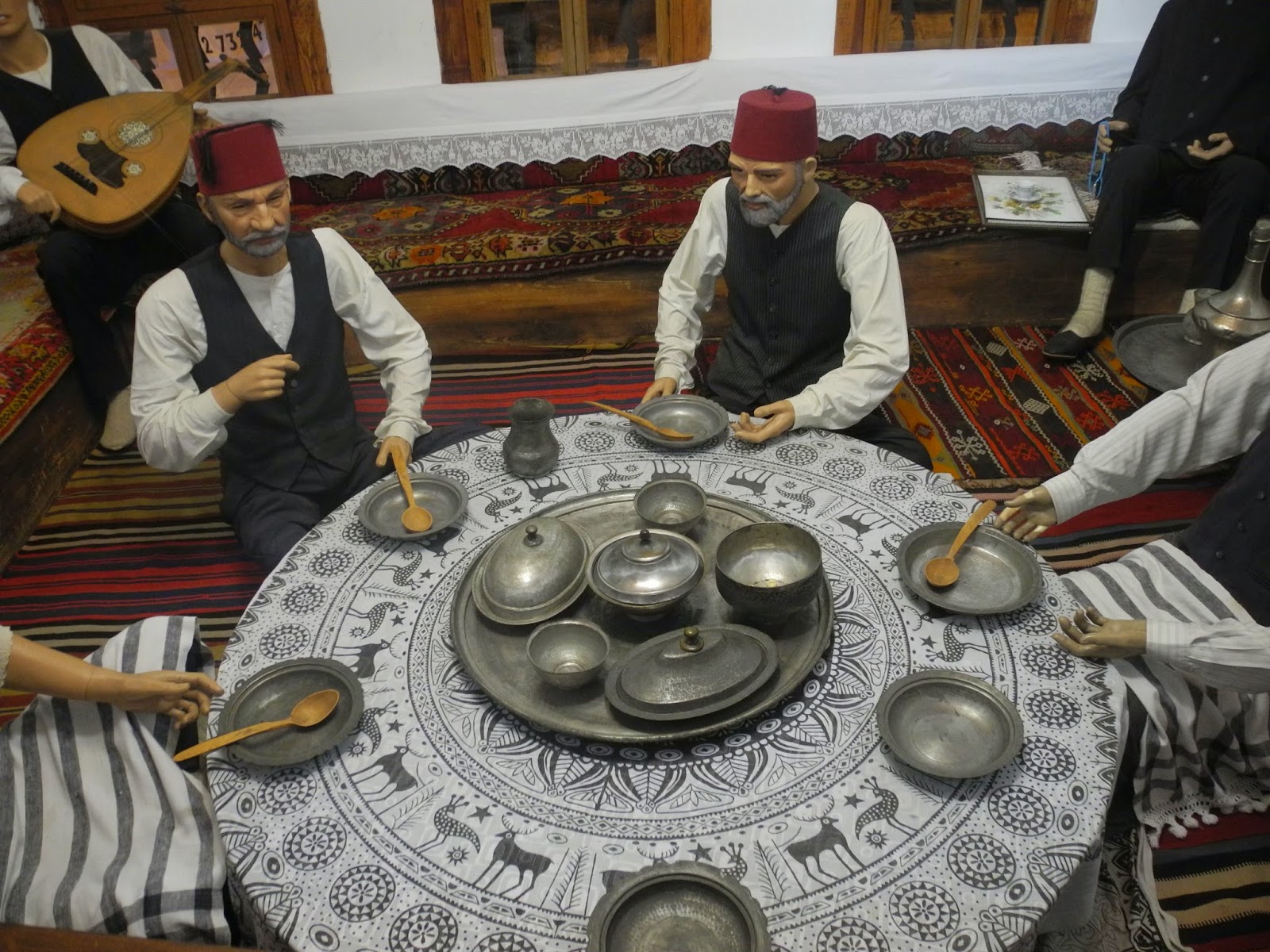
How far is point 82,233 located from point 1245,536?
4.36m

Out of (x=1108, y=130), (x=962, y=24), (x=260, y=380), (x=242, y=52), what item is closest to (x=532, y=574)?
(x=260, y=380)

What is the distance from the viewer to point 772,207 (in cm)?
279

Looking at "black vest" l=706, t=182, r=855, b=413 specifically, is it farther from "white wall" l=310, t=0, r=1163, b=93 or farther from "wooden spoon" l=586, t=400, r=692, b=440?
"white wall" l=310, t=0, r=1163, b=93

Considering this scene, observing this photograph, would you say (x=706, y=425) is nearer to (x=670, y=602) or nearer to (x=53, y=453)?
(x=670, y=602)

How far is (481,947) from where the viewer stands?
1.44 m

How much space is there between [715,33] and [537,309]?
6.19ft

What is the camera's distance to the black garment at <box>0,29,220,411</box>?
13.1 feet

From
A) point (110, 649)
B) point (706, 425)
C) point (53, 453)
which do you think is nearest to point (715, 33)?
point (706, 425)

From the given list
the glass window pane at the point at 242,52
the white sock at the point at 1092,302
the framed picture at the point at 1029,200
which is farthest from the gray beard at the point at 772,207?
the glass window pane at the point at 242,52

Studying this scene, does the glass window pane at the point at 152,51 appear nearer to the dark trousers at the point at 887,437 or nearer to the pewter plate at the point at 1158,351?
the dark trousers at the point at 887,437

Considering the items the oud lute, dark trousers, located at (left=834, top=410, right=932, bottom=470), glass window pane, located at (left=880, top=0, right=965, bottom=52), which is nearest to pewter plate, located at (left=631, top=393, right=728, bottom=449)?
dark trousers, located at (left=834, top=410, right=932, bottom=470)

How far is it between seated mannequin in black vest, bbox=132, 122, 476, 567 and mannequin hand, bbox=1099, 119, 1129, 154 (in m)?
3.61

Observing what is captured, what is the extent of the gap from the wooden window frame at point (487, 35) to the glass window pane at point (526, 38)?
4 centimetres

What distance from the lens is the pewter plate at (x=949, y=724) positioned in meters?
1.63
